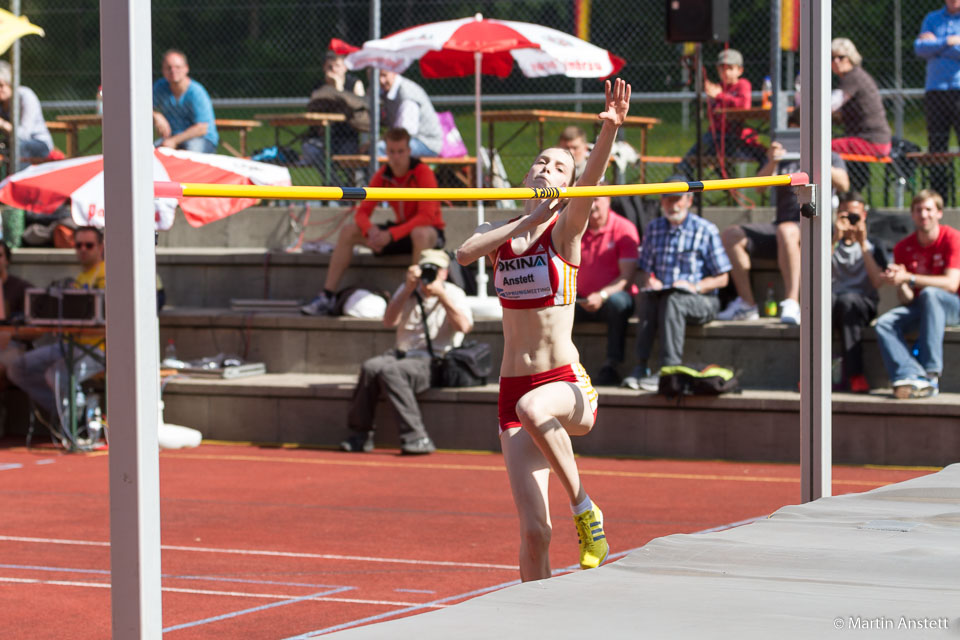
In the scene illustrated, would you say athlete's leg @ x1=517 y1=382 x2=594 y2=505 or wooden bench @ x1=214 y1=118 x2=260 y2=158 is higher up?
wooden bench @ x1=214 y1=118 x2=260 y2=158

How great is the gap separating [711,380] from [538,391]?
4.94 meters

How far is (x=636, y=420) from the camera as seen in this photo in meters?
10.6

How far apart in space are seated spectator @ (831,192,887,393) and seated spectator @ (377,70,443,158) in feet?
14.6

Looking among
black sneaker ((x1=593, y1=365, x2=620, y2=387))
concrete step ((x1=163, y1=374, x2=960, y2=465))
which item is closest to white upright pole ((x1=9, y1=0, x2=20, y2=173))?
concrete step ((x1=163, y1=374, x2=960, y2=465))

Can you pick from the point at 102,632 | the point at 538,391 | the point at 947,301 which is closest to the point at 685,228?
the point at 947,301

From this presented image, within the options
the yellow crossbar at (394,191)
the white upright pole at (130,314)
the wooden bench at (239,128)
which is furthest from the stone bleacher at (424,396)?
the white upright pole at (130,314)

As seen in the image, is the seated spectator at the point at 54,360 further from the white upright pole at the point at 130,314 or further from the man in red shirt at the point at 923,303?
the white upright pole at the point at 130,314

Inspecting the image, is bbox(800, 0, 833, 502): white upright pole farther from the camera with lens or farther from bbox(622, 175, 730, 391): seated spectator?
the camera with lens

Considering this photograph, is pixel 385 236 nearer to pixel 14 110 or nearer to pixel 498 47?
pixel 498 47

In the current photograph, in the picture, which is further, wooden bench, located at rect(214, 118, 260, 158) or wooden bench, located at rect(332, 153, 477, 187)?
wooden bench, located at rect(214, 118, 260, 158)

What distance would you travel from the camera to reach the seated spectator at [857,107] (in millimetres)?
11914

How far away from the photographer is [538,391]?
18.2 feet

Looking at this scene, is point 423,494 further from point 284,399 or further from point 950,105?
point 950,105

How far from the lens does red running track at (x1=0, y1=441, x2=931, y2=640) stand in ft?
20.0
